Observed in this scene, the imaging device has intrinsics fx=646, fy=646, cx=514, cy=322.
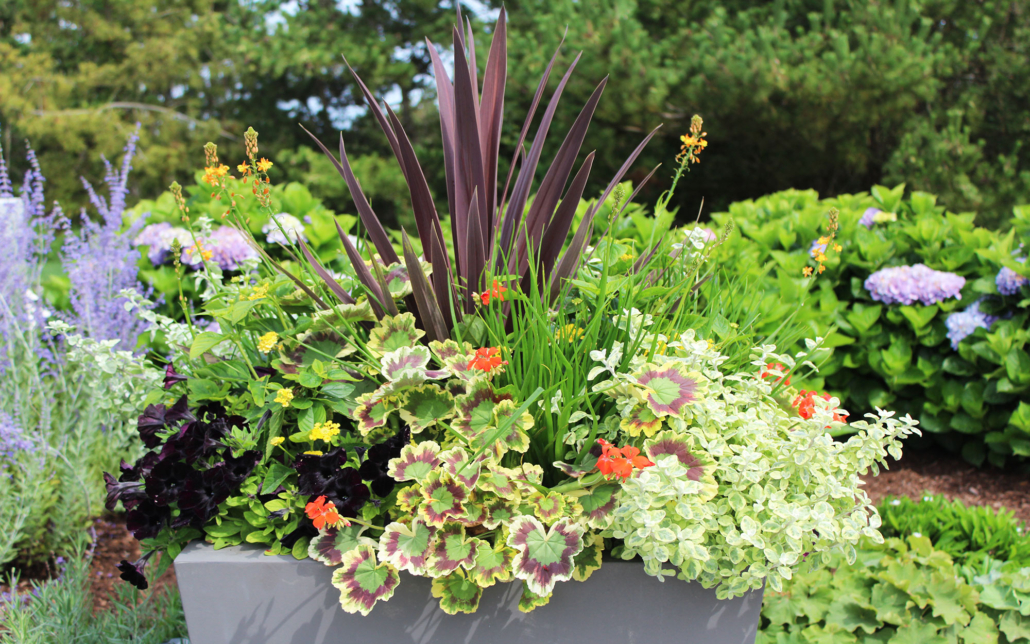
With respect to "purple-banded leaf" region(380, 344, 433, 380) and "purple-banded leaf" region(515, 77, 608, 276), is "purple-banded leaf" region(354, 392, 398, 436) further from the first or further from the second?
"purple-banded leaf" region(515, 77, 608, 276)

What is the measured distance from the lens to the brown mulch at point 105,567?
214 centimetres

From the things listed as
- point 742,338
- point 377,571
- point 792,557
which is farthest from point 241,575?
point 742,338

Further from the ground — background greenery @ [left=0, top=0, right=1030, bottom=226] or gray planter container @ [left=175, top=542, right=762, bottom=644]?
background greenery @ [left=0, top=0, right=1030, bottom=226]

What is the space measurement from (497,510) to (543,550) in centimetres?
15

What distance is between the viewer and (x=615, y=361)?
136 centimetres

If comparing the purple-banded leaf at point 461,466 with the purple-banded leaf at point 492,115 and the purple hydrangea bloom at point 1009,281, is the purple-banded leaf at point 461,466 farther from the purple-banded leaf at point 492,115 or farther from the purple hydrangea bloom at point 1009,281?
the purple hydrangea bloom at point 1009,281

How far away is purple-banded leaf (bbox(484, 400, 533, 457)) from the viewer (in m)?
1.32

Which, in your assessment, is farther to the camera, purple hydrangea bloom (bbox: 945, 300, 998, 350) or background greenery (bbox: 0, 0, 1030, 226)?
background greenery (bbox: 0, 0, 1030, 226)

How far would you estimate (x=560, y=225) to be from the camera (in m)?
1.72

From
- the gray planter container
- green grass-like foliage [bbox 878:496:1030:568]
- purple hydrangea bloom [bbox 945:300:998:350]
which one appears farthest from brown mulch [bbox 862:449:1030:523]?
the gray planter container

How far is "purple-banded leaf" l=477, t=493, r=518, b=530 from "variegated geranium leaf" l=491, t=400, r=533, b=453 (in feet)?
0.36

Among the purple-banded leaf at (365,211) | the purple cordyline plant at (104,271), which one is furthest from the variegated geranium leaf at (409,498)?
the purple cordyline plant at (104,271)

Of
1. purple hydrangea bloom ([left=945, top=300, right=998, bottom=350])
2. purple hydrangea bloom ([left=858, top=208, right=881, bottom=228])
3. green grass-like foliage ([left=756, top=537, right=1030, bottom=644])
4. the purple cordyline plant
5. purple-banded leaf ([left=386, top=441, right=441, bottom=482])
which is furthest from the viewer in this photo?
purple hydrangea bloom ([left=858, top=208, right=881, bottom=228])

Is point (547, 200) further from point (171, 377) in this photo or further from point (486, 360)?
point (171, 377)
